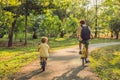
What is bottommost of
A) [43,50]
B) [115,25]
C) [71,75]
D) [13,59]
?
[71,75]

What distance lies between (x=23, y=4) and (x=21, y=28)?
872 centimetres

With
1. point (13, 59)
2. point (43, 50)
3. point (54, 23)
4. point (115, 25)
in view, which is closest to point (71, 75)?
point (43, 50)

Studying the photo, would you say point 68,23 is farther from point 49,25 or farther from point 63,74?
point 63,74

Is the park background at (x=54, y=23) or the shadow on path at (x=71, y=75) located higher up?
the park background at (x=54, y=23)

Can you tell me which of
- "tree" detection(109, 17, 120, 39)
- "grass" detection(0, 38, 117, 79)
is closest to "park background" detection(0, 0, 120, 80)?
"tree" detection(109, 17, 120, 39)

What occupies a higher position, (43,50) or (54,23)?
(54,23)

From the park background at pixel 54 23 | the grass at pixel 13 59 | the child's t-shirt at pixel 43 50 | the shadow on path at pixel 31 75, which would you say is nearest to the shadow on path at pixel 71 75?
the shadow on path at pixel 31 75

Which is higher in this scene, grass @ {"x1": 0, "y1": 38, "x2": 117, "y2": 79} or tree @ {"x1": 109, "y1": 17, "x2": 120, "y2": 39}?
tree @ {"x1": 109, "y1": 17, "x2": 120, "y2": 39}

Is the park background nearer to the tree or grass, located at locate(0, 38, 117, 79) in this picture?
the tree

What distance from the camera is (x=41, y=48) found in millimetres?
12641

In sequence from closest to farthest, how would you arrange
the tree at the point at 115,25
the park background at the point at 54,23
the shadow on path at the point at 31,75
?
1. the shadow on path at the point at 31,75
2. the park background at the point at 54,23
3. the tree at the point at 115,25

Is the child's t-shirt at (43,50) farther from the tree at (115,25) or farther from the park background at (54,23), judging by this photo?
the tree at (115,25)

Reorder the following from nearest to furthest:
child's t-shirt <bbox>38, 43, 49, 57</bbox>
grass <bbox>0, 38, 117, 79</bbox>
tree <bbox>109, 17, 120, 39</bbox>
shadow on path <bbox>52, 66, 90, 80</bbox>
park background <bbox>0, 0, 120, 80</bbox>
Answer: shadow on path <bbox>52, 66, 90, 80</bbox>, child's t-shirt <bbox>38, 43, 49, 57</bbox>, grass <bbox>0, 38, 117, 79</bbox>, park background <bbox>0, 0, 120, 80</bbox>, tree <bbox>109, 17, 120, 39</bbox>

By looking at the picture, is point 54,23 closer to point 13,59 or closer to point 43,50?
point 13,59
